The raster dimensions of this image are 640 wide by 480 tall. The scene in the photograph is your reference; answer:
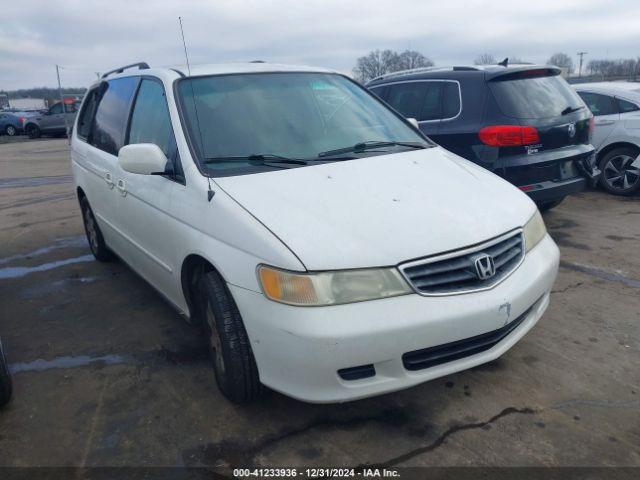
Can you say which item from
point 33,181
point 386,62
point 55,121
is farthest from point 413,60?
point 33,181

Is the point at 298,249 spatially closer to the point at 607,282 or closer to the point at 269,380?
the point at 269,380

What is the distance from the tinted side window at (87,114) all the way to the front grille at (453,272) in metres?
3.86

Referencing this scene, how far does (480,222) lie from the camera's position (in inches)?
103

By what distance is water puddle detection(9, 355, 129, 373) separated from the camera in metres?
3.38

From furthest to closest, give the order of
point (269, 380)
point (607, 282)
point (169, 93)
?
point (607, 282) < point (169, 93) < point (269, 380)

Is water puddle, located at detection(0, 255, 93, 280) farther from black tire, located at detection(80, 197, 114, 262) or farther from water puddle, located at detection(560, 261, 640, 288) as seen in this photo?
water puddle, located at detection(560, 261, 640, 288)

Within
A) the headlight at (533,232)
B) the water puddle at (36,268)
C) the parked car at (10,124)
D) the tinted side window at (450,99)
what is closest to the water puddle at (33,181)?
the water puddle at (36,268)

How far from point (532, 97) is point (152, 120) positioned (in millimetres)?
3727

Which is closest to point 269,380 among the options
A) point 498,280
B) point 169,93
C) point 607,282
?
point 498,280

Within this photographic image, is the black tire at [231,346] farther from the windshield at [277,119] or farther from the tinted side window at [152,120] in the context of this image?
the tinted side window at [152,120]

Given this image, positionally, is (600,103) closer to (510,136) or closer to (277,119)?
(510,136)

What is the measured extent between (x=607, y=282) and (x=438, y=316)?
2.69 m

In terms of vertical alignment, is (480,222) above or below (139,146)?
below

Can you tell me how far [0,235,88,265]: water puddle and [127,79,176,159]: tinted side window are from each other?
2762 mm
